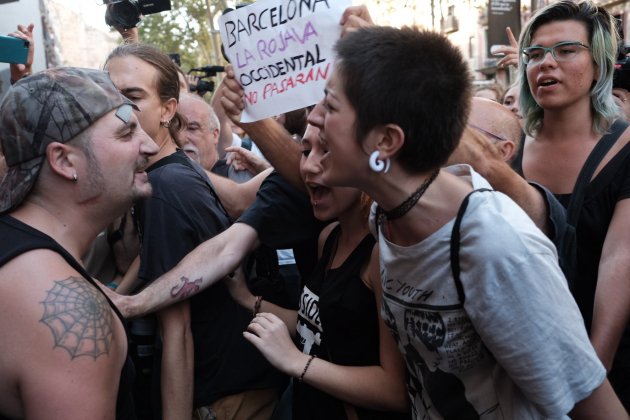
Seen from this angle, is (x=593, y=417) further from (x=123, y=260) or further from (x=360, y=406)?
(x=123, y=260)

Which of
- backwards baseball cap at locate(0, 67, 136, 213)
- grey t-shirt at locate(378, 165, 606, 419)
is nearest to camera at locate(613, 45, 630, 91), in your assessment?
grey t-shirt at locate(378, 165, 606, 419)

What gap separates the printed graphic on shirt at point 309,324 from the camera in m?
2.07

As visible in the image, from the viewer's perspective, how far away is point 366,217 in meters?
2.08

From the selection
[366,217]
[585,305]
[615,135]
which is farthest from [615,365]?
[366,217]

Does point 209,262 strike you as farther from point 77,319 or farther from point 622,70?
point 622,70

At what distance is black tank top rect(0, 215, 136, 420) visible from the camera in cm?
154

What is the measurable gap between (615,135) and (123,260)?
220 cm

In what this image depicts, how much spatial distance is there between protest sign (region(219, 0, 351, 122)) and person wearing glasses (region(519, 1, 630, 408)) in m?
1.01

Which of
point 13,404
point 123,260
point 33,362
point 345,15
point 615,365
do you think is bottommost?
point 615,365

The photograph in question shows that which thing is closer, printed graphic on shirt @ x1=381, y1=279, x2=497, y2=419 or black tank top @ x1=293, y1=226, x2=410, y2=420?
printed graphic on shirt @ x1=381, y1=279, x2=497, y2=419

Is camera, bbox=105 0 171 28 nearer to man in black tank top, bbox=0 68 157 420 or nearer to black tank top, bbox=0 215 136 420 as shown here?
man in black tank top, bbox=0 68 157 420

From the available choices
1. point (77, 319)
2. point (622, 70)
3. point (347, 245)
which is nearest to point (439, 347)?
point (347, 245)

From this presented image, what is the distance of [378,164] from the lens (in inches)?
59.9

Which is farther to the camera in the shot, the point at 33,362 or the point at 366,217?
the point at 366,217
